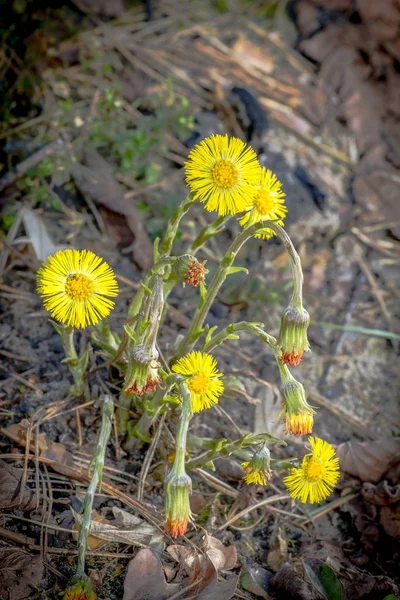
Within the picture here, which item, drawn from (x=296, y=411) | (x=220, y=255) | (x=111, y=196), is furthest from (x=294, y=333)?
(x=111, y=196)

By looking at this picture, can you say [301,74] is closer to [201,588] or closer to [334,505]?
[334,505]

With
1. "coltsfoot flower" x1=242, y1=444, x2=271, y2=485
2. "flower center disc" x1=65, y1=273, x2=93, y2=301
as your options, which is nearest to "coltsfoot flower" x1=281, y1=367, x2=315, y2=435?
"coltsfoot flower" x1=242, y1=444, x2=271, y2=485

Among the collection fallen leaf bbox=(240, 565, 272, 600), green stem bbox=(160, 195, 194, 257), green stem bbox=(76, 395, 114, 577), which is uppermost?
green stem bbox=(160, 195, 194, 257)

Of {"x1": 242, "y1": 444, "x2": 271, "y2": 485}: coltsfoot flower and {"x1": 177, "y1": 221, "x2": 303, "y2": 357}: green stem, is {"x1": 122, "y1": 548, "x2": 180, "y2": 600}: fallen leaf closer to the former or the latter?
{"x1": 242, "y1": 444, "x2": 271, "y2": 485}: coltsfoot flower

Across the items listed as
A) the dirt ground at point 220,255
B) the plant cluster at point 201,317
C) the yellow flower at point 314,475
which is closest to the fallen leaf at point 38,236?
the dirt ground at point 220,255

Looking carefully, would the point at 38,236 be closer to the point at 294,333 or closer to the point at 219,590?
the point at 294,333

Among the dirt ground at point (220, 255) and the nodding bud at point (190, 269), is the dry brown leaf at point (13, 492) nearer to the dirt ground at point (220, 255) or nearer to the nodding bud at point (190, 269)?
the dirt ground at point (220, 255)
